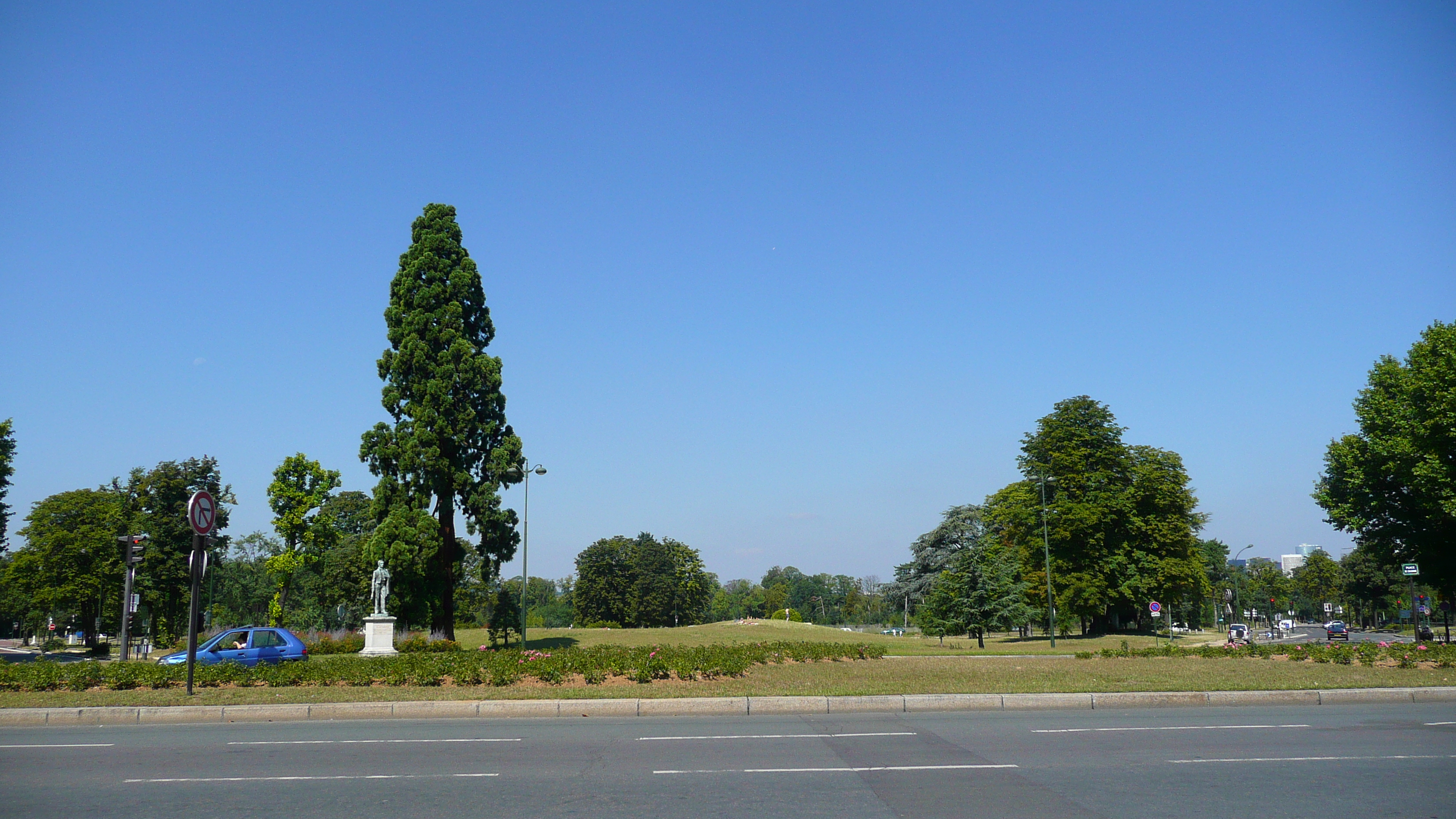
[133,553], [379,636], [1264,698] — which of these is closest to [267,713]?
[1264,698]

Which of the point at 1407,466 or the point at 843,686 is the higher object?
the point at 1407,466

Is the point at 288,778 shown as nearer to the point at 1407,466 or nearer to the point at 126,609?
the point at 126,609

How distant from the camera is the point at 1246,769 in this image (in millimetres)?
9305

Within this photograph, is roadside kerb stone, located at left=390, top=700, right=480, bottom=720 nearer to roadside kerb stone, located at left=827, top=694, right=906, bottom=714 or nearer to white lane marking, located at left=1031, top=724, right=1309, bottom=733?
roadside kerb stone, located at left=827, top=694, right=906, bottom=714

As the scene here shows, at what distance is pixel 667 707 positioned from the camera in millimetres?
15008

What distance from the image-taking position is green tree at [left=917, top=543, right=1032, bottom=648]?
44969 mm

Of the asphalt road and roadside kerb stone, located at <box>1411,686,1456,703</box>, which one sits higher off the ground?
the asphalt road

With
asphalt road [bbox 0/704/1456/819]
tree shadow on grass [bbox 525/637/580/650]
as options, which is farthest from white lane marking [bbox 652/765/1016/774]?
tree shadow on grass [bbox 525/637/580/650]

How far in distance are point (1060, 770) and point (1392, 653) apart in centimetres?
1978

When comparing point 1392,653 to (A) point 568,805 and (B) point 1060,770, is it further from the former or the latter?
(A) point 568,805

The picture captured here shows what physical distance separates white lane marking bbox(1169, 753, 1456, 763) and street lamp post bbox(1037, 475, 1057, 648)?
3371 cm

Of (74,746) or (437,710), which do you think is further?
(437,710)

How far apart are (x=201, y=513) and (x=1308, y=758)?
17.6 metres

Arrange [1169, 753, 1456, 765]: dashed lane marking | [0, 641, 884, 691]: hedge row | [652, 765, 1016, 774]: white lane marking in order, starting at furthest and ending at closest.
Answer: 1. [0, 641, 884, 691]: hedge row
2. [1169, 753, 1456, 765]: dashed lane marking
3. [652, 765, 1016, 774]: white lane marking
